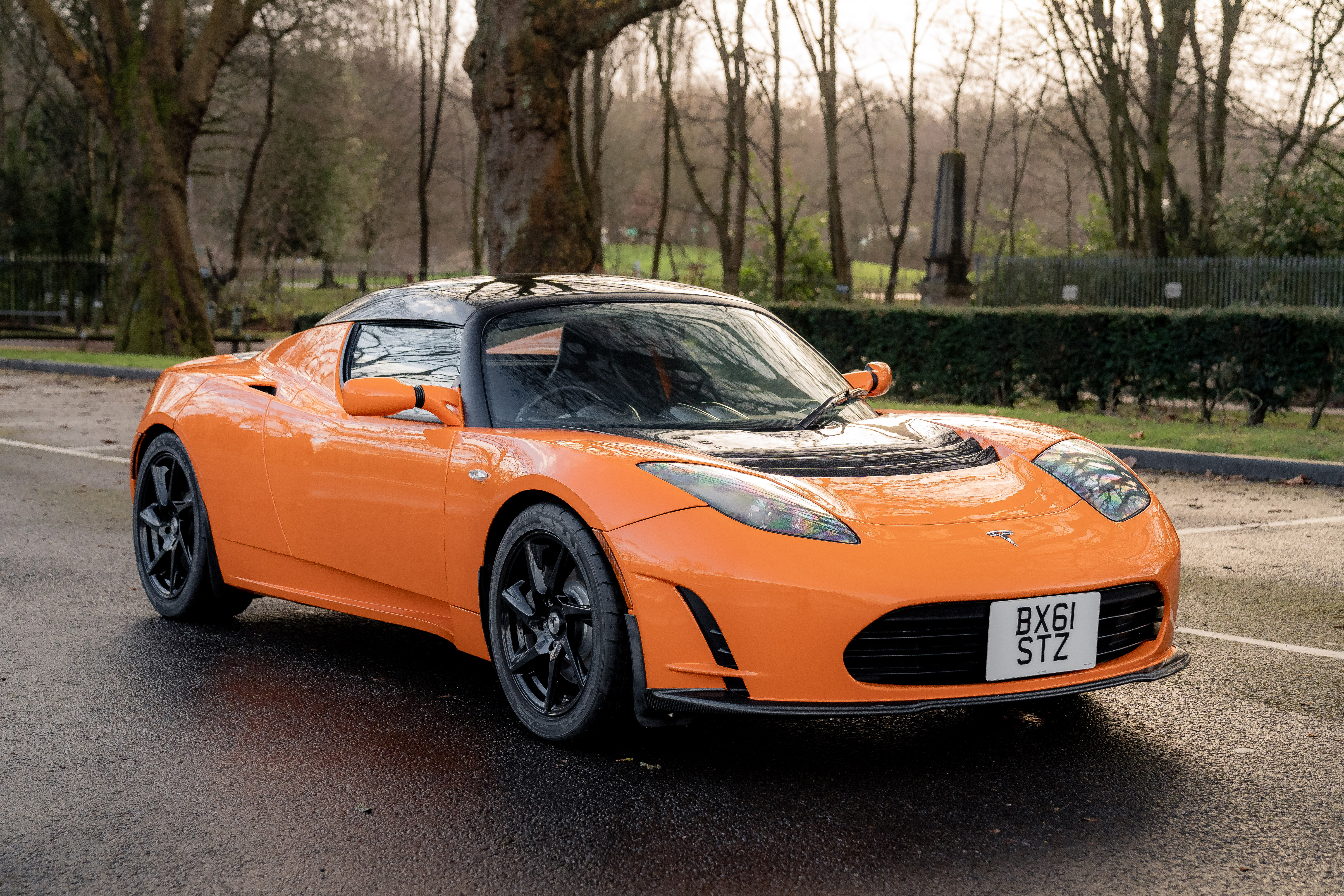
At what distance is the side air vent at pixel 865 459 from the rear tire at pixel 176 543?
2445 mm

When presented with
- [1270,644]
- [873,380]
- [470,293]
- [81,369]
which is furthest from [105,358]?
[1270,644]

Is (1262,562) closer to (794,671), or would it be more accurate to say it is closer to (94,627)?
(794,671)

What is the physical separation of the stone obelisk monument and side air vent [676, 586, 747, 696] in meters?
21.2

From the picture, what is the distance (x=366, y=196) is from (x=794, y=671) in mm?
46374

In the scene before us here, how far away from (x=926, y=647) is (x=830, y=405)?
1323mm

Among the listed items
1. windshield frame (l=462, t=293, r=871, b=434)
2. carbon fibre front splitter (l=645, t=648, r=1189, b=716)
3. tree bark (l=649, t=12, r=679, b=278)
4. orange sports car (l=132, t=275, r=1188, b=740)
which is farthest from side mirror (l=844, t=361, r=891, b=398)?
tree bark (l=649, t=12, r=679, b=278)

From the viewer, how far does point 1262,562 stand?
639cm

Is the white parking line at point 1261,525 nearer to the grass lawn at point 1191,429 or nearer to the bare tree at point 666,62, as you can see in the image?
the grass lawn at point 1191,429

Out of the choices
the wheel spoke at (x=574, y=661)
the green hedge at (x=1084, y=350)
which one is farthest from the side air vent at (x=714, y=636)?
the green hedge at (x=1084, y=350)

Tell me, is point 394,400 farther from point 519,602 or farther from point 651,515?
point 651,515

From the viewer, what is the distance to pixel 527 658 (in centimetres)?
366

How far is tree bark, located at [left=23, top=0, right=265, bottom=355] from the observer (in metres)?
22.0

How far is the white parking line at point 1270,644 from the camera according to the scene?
183 inches

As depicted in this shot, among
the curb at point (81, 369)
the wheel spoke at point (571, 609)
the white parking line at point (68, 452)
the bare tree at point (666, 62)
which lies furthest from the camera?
the bare tree at point (666, 62)
